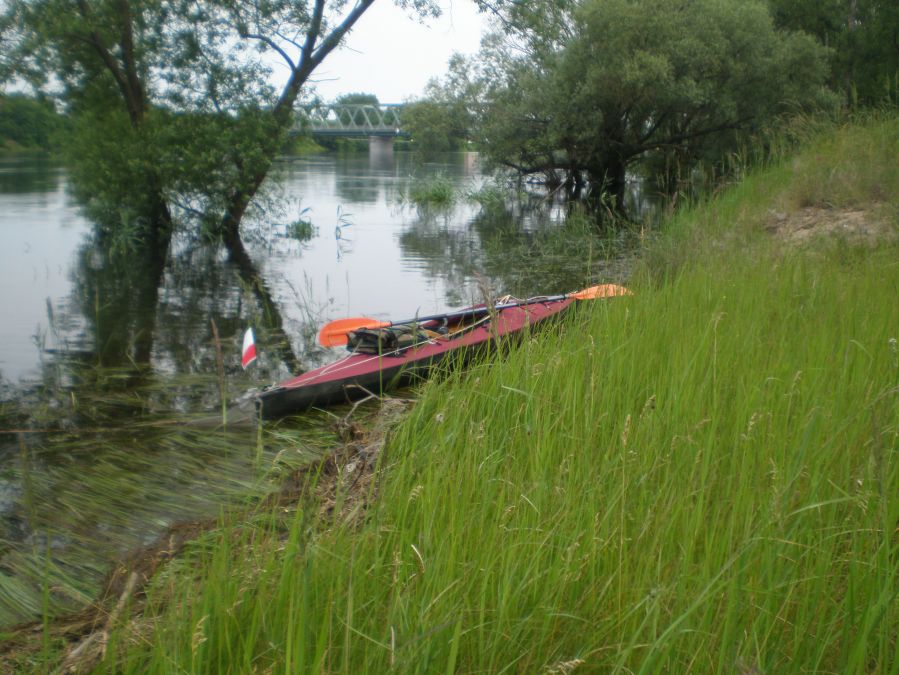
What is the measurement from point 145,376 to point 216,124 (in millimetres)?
8246

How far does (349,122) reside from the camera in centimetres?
Result: 5578

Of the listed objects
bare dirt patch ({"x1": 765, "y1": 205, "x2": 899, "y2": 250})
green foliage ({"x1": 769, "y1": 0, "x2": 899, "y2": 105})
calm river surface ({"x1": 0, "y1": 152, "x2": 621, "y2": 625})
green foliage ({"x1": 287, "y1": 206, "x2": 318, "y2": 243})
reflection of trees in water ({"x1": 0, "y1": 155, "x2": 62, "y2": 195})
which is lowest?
calm river surface ({"x1": 0, "y1": 152, "x2": 621, "y2": 625})

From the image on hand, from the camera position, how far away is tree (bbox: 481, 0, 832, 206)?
18.1 metres

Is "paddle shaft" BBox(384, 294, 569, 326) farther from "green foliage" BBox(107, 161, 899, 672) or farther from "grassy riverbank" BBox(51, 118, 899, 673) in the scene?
"green foliage" BBox(107, 161, 899, 672)

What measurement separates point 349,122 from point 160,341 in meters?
50.7

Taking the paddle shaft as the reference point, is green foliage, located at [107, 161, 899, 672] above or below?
above

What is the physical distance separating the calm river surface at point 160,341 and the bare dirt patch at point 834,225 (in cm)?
161

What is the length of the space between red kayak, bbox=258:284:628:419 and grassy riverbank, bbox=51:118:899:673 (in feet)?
5.76

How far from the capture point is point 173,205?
14359mm

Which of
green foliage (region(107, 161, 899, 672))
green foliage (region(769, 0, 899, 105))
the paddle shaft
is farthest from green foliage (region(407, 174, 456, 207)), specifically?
green foliage (region(107, 161, 899, 672))

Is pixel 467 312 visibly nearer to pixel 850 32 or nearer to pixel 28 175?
pixel 28 175

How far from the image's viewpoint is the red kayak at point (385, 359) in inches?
194

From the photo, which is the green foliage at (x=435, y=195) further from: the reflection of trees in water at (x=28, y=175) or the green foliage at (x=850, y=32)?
the green foliage at (x=850, y=32)

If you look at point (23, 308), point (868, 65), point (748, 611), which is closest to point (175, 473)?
point (748, 611)
